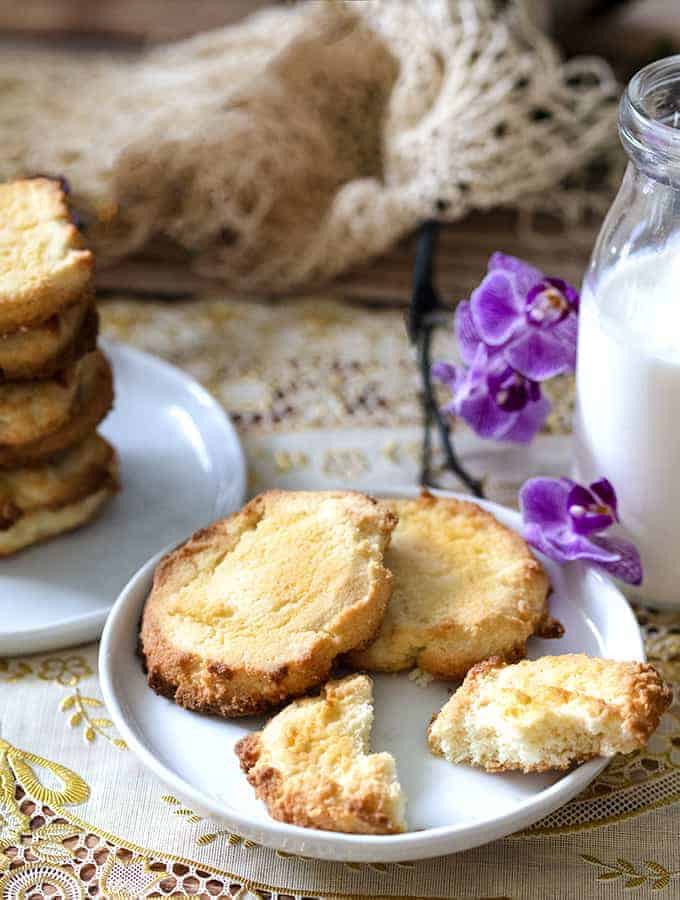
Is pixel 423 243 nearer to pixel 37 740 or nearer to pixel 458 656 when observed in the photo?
pixel 458 656

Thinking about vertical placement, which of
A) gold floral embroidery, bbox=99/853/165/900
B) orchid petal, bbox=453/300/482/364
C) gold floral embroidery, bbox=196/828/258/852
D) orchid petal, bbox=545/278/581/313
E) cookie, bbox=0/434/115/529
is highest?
orchid petal, bbox=545/278/581/313

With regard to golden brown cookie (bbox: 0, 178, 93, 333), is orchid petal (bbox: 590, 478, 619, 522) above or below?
below

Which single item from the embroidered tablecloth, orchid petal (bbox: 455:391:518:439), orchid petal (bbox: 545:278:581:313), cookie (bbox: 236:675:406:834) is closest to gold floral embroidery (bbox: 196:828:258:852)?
the embroidered tablecloth

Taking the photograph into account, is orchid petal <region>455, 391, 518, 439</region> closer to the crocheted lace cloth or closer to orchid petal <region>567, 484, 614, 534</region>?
orchid petal <region>567, 484, 614, 534</region>

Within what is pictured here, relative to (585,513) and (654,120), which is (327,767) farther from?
(654,120)

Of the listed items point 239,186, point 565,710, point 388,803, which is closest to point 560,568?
point 565,710
